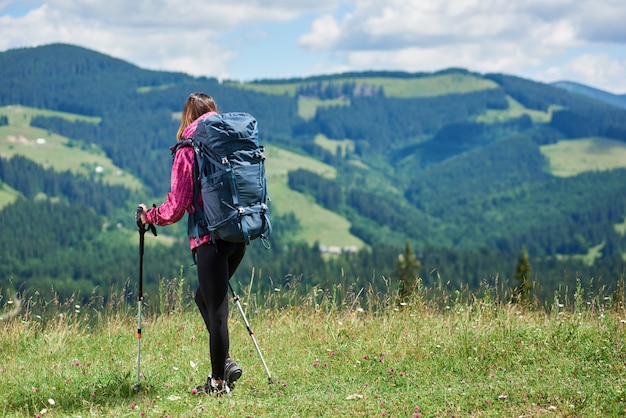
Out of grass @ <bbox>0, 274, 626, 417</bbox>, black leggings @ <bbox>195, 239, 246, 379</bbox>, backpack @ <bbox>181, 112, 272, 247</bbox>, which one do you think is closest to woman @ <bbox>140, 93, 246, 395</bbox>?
black leggings @ <bbox>195, 239, 246, 379</bbox>

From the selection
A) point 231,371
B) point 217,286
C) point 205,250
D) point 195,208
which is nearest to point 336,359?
point 231,371

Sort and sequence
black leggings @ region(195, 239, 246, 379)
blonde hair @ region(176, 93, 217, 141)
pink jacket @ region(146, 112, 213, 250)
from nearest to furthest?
pink jacket @ region(146, 112, 213, 250) < black leggings @ region(195, 239, 246, 379) < blonde hair @ region(176, 93, 217, 141)

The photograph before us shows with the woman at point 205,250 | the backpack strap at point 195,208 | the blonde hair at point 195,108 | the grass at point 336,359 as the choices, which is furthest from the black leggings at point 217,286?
the blonde hair at point 195,108

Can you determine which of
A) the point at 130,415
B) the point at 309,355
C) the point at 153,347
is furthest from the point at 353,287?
the point at 130,415

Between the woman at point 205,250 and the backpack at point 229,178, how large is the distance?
11 centimetres

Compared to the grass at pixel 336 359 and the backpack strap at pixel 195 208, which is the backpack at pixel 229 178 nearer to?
the backpack strap at pixel 195 208

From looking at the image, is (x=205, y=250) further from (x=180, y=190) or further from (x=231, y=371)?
(x=231, y=371)

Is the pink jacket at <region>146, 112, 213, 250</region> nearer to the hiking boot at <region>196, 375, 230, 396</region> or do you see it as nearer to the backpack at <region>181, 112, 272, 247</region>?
the backpack at <region>181, 112, 272, 247</region>

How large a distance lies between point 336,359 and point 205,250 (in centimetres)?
223

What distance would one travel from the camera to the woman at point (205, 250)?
6.79 m

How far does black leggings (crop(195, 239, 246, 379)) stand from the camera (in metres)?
6.88

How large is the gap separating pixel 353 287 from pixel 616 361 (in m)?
3.70

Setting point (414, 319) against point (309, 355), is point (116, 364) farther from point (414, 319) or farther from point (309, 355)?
point (414, 319)

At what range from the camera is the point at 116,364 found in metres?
8.18
